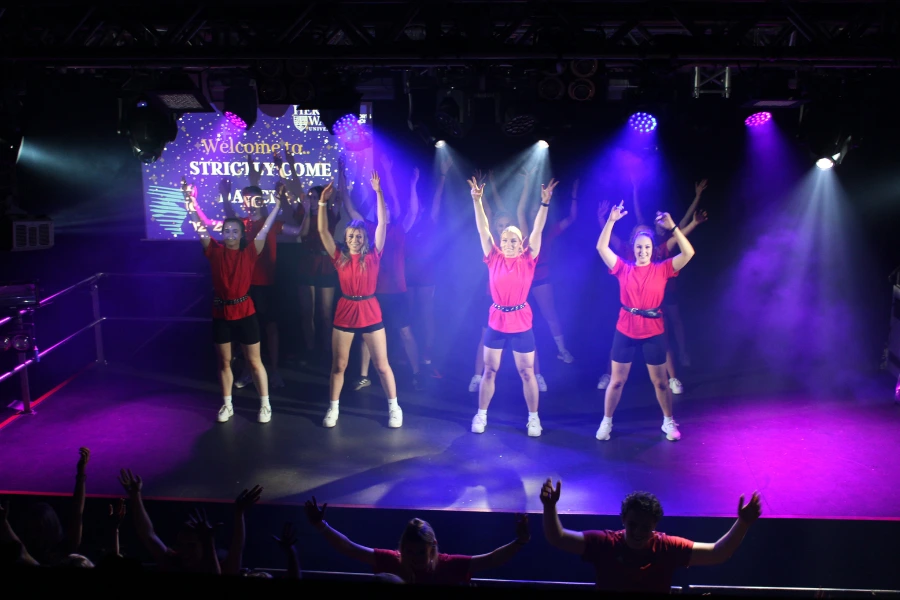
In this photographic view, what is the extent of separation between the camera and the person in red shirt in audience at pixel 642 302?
5547mm

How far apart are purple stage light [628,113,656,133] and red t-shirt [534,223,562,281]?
1.21 meters

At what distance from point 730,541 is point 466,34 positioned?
3808 millimetres

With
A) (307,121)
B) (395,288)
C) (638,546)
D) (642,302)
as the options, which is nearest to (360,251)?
(395,288)

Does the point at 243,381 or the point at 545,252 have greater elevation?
the point at 545,252

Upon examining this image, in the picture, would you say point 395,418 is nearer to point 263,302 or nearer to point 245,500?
point 263,302

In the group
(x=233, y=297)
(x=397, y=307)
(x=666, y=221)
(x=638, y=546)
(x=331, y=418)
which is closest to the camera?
(x=638, y=546)

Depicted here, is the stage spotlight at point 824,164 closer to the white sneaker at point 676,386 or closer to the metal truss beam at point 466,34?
the metal truss beam at point 466,34

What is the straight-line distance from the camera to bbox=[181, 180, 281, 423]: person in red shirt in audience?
5.88 meters

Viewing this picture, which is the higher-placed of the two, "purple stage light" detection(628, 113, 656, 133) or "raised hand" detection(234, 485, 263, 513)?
"purple stage light" detection(628, 113, 656, 133)

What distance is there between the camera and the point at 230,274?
5891 millimetres

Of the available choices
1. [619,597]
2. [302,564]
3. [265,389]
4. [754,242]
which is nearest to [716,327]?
[754,242]

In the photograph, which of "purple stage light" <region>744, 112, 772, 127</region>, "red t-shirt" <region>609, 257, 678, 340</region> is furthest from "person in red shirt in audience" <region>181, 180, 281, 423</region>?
"purple stage light" <region>744, 112, 772, 127</region>

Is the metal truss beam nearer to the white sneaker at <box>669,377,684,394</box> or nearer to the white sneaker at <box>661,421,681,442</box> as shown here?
the white sneaker at <box>661,421,681,442</box>

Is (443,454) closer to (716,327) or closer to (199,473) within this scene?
(199,473)
